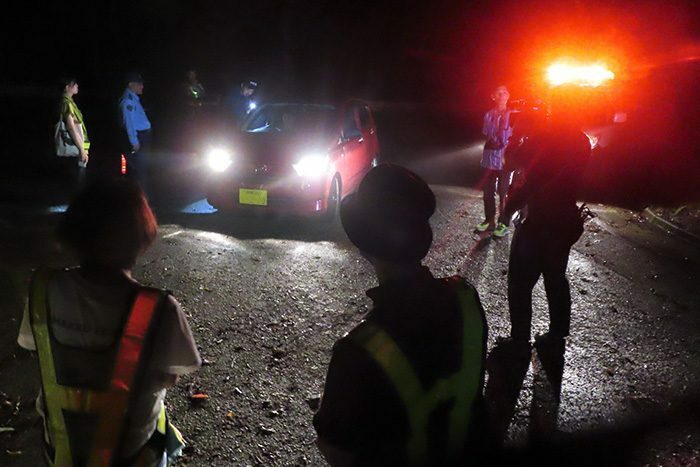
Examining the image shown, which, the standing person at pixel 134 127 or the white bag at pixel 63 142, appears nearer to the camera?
the white bag at pixel 63 142

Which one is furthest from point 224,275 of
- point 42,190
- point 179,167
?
point 179,167

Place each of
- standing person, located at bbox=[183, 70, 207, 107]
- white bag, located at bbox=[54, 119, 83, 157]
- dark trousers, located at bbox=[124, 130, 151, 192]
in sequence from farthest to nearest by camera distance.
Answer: standing person, located at bbox=[183, 70, 207, 107] → dark trousers, located at bbox=[124, 130, 151, 192] → white bag, located at bbox=[54, 119, 83, 157]

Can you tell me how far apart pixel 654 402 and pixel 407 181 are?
342 centimetres

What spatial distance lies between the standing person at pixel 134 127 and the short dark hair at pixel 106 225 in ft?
21.4

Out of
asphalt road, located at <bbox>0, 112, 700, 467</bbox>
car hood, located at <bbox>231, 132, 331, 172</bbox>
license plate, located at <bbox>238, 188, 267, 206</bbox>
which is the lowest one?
asphalt road, located at <bbox>0, 112, 700, 467</bbox>

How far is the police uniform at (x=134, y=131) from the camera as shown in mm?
7766

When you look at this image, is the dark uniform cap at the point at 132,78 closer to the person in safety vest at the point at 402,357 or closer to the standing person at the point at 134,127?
the standing person at the point at 134,127

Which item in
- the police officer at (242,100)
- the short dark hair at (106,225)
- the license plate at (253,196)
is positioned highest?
the police officer at (242,100)

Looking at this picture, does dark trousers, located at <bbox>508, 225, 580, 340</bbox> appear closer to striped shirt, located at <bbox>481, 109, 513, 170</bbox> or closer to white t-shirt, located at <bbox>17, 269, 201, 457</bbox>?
white t-shirt, located at <bbox>17, 269, 201, 457</bbox>

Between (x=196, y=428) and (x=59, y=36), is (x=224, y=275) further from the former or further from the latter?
(x=59, y=36)

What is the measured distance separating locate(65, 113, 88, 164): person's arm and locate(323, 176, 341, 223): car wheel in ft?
11.5

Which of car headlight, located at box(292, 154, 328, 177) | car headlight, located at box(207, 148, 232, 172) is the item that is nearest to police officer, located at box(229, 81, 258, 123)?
car headlight, located at box(207, 148, 232, 172)

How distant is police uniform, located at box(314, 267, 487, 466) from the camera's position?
1.33 metres

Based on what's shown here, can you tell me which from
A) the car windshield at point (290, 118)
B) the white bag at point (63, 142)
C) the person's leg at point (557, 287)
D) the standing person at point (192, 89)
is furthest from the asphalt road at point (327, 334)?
the standing person at point (192, 89)
